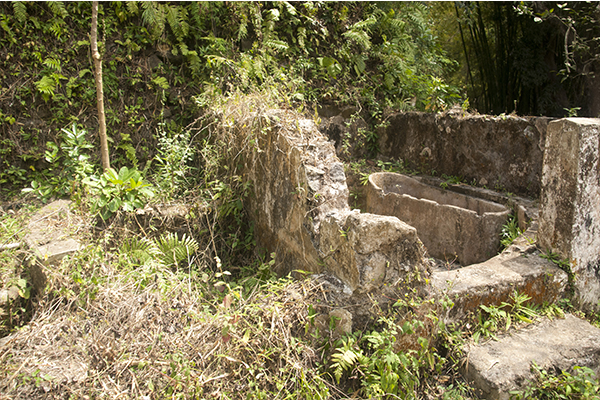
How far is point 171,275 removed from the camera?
3.46 meters

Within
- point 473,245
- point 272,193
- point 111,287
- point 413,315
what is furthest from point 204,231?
point 473,245

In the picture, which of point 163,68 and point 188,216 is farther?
point 163,68

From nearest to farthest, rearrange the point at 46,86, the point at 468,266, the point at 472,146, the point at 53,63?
1. the point at 468,266
2. the point at 46,86
3. the point at 53,63
4. the point at 472,146

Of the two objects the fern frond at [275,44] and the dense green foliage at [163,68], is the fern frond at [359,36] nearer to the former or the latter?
the dense green foliage at [163,68]

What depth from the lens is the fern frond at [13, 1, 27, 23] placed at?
16.8 ft

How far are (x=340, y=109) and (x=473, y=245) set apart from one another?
3.62m

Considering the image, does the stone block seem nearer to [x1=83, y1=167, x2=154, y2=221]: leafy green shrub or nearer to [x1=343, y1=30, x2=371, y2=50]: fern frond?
[x1=83, y1=167, x2=154, y2=221]: leafy green shrub

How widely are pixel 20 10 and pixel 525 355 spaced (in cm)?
676

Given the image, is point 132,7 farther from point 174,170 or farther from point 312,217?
point 312,217

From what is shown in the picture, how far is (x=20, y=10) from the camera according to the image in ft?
16.9

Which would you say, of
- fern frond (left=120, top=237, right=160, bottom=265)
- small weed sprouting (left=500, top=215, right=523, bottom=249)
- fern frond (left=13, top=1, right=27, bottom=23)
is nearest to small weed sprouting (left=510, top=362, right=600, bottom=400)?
small weed sprouting (left=500, top=215, right=523, bottom=249)

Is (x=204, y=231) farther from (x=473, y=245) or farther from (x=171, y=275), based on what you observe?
(x=473, y=245)

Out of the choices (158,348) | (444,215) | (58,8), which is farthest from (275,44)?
(158,348)

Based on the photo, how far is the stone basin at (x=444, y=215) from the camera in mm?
4516
